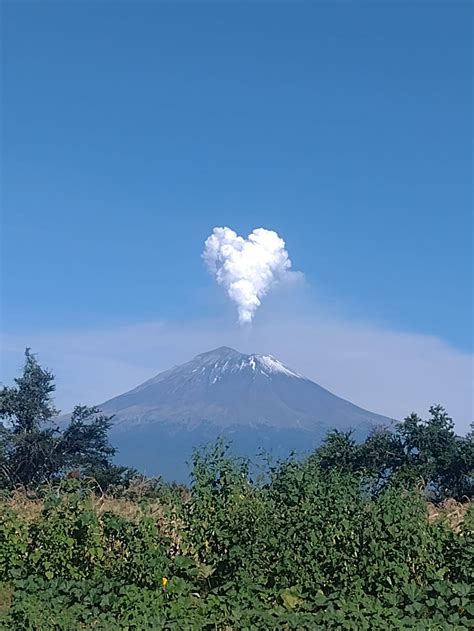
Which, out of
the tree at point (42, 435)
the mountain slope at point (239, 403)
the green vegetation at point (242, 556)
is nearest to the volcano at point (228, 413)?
the mountain slope at point (239, 403)

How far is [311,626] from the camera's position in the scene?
598 cm

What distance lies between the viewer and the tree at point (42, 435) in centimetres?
2258

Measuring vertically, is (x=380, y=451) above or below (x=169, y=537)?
above

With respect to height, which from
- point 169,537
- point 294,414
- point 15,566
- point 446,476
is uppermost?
point 294,414

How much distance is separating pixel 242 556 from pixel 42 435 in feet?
55.6

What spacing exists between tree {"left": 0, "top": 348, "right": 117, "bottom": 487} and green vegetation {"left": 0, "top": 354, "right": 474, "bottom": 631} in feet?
44.3

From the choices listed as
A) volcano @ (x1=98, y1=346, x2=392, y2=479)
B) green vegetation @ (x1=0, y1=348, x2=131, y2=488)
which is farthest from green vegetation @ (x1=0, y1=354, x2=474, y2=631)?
volcano @ (x1=98, y1=346, x2=392, y2=479)

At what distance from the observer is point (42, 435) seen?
2320 cm

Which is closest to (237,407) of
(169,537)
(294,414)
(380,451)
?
(294,414)

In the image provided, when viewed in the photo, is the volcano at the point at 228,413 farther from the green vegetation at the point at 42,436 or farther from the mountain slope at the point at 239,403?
the green vegetation at the point at 42,436

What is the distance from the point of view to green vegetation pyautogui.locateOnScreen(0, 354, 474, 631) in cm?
635

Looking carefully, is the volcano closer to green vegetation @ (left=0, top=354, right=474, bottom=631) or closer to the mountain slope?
the mountain slope

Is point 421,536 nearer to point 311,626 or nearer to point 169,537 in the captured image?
point 311,626

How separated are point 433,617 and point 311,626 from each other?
3.33 ft
